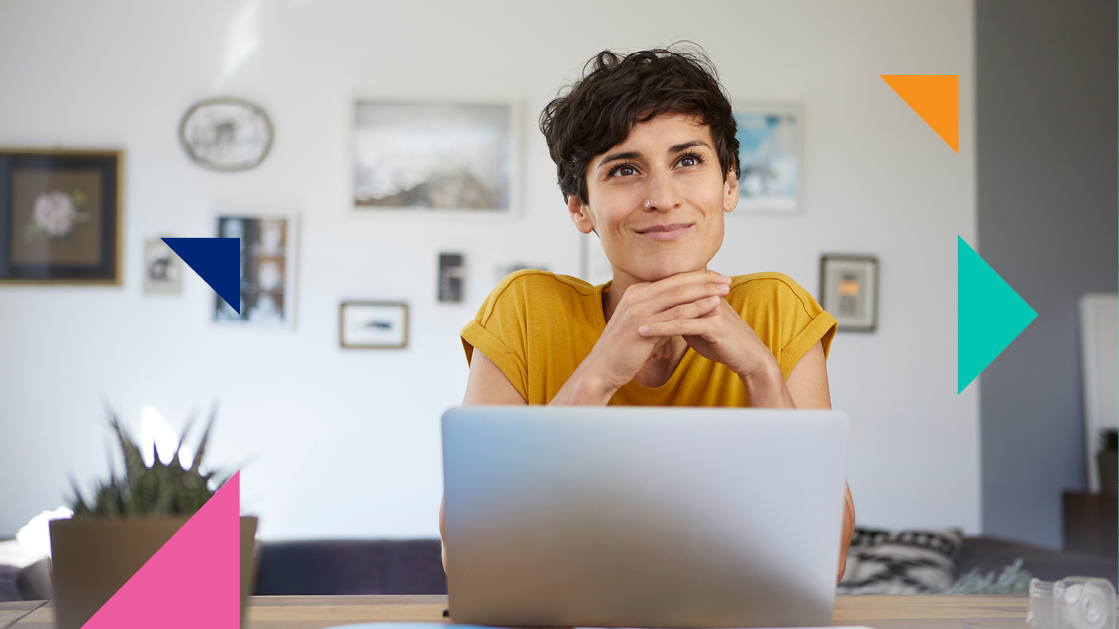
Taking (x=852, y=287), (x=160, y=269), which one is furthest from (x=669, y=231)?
(x=160, y=269)

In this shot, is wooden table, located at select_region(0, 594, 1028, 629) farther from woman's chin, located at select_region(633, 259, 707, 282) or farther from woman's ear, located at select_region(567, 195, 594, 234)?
woman's ear, located at select_region(567, 195, 594, 234)

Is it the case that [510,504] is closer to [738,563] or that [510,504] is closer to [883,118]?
[738,563]

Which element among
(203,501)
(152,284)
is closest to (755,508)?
(203,501)

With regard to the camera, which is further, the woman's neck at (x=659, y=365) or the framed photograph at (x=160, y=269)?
the framed photograph at (x=160, y=269)

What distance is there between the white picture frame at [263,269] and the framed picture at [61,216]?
1.35ft

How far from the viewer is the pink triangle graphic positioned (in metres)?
0.56

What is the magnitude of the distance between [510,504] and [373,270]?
241 cm

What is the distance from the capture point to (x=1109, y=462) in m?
2.79

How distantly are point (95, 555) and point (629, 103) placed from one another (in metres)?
0.85

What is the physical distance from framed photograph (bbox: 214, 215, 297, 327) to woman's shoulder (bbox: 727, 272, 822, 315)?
2.03 meters

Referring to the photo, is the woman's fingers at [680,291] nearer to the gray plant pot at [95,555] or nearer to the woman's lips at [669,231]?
the woman's lips at [669,231]

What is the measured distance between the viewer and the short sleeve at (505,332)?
117cm

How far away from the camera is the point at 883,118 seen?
9.82ft

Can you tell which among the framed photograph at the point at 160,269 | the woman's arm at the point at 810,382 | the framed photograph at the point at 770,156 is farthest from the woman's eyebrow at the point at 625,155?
the framed photograph at the point at 160,269
